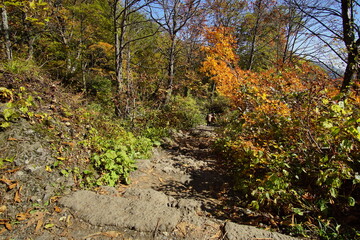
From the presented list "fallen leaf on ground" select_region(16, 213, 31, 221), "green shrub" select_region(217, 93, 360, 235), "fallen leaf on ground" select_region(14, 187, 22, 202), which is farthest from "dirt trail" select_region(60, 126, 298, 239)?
"green shrub" select_region(217, 93, 360, 235)

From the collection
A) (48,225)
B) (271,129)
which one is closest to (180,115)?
(271,129)

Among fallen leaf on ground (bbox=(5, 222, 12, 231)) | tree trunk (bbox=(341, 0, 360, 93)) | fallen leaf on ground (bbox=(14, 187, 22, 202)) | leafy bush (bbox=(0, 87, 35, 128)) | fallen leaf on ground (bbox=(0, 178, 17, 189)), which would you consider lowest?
fallen leaf on ground (bbox=(5, 222, 12, 231))

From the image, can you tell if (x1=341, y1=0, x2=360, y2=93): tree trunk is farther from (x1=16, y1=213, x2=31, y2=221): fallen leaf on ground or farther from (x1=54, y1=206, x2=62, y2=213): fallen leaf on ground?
(x1=16, y1=213, x2=31, y2=221): fallen leaf on ground

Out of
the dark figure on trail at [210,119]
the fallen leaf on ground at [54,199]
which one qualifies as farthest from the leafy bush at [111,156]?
the dark figure on trail at [210,119]

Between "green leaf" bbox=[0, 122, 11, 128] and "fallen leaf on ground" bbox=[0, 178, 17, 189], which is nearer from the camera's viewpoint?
"fallen leaf on ground" bbox=[0, 178, 17, 189]

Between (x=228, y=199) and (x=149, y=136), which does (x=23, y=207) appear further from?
(x=149, y=136)

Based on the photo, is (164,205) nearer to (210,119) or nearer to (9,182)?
(9,182)

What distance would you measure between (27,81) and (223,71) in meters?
8.88

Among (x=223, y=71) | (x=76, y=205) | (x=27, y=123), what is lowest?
(x=76, y=205)

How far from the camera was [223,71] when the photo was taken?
34.2ft

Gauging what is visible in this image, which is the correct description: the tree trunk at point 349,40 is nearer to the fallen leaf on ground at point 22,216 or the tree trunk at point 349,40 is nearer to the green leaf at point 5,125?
the fallen leaf on ground at point 22,216

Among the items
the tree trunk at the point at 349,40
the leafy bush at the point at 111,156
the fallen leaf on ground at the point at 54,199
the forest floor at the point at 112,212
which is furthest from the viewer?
the tree trunk at the point at 349,40

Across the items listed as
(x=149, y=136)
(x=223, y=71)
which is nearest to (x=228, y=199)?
(x=149, y=136)

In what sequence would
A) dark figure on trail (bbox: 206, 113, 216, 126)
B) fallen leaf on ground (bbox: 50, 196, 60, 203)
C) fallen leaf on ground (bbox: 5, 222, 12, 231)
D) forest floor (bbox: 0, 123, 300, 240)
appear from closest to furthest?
fallen leaf on ground (bbox: 5, 222, 12, 231) < forest floor (bbox: 0, 123, 300, 240) < fallen leaf on ground (bbox: 50, 196, 60, 203) < dark figure on trail (bbox: 206, 113, 216, 126)
